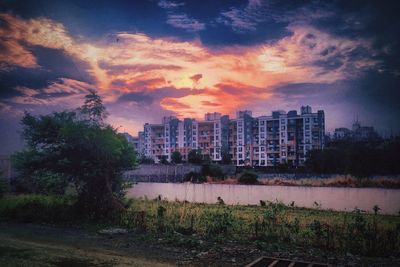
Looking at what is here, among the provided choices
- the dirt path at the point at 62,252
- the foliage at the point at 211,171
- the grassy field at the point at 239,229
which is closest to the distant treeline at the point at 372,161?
the foliage at the point at 211,171

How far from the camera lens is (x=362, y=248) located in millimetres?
11758

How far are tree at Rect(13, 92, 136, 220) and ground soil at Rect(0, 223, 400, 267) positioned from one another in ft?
13.7

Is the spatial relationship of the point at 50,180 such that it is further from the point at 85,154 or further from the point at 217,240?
the point at 217,240

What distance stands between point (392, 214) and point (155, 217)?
15.1 meters

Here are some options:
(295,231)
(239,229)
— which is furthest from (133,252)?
(295,231)

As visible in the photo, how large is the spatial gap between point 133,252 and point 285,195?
18.0 m

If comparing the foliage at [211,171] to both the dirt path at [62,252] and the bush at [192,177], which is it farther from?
the dirt path at [62,252]

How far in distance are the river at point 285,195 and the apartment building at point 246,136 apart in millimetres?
61497

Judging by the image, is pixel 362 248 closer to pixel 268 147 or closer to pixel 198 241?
pixel 198 241

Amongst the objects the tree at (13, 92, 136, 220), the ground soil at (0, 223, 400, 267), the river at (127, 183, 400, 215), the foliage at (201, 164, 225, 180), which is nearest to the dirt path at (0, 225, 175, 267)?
the ground soil at (0, 223, 400, 267)

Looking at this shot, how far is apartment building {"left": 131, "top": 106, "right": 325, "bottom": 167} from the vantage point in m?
94.9

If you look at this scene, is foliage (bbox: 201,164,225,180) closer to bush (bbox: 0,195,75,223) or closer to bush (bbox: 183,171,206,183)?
bush (bbox: 183,171,206,183)

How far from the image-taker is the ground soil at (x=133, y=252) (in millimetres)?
10414

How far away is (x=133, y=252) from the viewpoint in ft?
38.7
